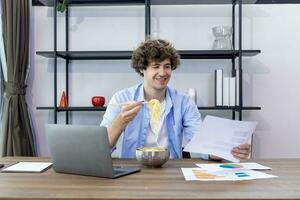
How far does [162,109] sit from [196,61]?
1266 millimetres

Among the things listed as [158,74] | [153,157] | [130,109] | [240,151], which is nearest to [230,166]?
[240,151]

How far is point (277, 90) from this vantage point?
11.4 ft

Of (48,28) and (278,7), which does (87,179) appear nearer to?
(48,28)

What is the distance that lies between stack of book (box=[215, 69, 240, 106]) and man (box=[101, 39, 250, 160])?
2.86 feet

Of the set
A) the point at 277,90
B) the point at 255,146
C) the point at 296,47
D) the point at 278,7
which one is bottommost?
the point at 255,146

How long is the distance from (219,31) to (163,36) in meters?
0.52

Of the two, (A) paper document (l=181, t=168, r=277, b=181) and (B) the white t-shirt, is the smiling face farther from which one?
(A) paper document (l=181, t=168, r=277, b=181)

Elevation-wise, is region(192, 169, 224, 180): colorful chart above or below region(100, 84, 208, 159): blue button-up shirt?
below

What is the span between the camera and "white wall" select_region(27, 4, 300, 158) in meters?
3.45

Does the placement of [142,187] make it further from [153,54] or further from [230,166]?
[153,54]

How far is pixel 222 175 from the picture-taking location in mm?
1457

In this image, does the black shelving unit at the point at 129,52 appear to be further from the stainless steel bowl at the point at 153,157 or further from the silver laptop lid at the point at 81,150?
the silver laptop lid at the point at 81,150

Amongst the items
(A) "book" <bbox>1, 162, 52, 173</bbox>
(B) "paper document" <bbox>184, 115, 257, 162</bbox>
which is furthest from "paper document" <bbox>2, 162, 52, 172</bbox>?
(B) "paper document" <bbox>184, 115, 257, 162</bbox>

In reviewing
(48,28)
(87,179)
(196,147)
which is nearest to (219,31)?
(48,28)
